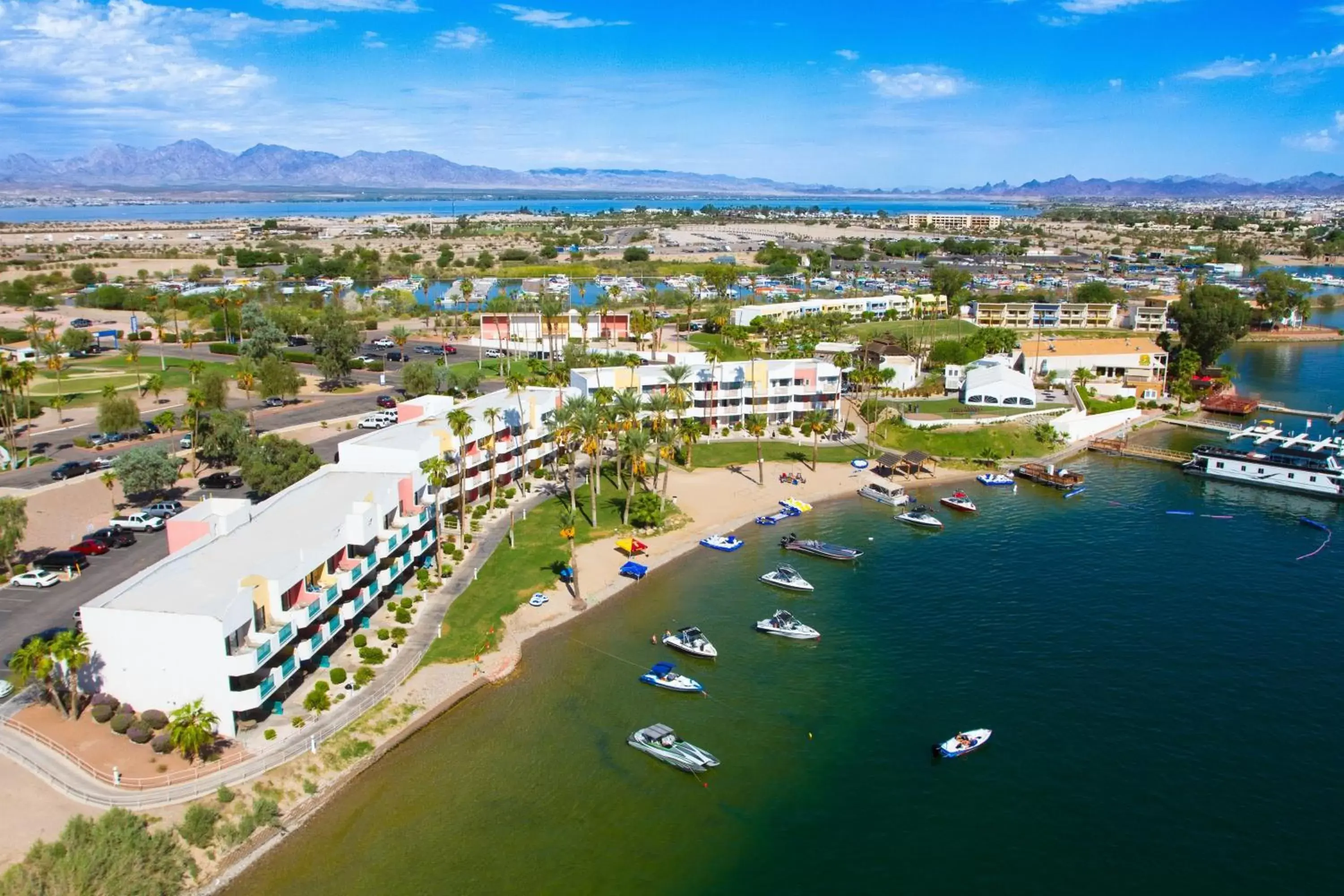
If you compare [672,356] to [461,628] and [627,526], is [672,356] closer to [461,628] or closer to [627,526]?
[627,526]

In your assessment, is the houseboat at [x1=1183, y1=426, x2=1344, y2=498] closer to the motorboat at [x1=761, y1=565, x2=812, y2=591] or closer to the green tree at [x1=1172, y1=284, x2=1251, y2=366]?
the green tree at [x1=1172, y1=284, x2=1251, y2=366]

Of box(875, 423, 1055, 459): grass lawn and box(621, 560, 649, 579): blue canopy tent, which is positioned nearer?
box(621, 560, 649, 579): blue canopy tent

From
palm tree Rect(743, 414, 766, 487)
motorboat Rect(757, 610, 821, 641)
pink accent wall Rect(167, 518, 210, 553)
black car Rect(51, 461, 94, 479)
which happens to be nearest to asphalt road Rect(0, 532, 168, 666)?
pink accent wall Rect(167, 518, 210, 553)

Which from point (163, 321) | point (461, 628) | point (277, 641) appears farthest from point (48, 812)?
point (163, 321)

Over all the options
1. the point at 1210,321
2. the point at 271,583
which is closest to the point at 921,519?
the point at 271,583

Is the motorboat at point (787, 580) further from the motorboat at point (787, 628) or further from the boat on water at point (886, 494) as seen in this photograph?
the boat on water at point (886, 494)
